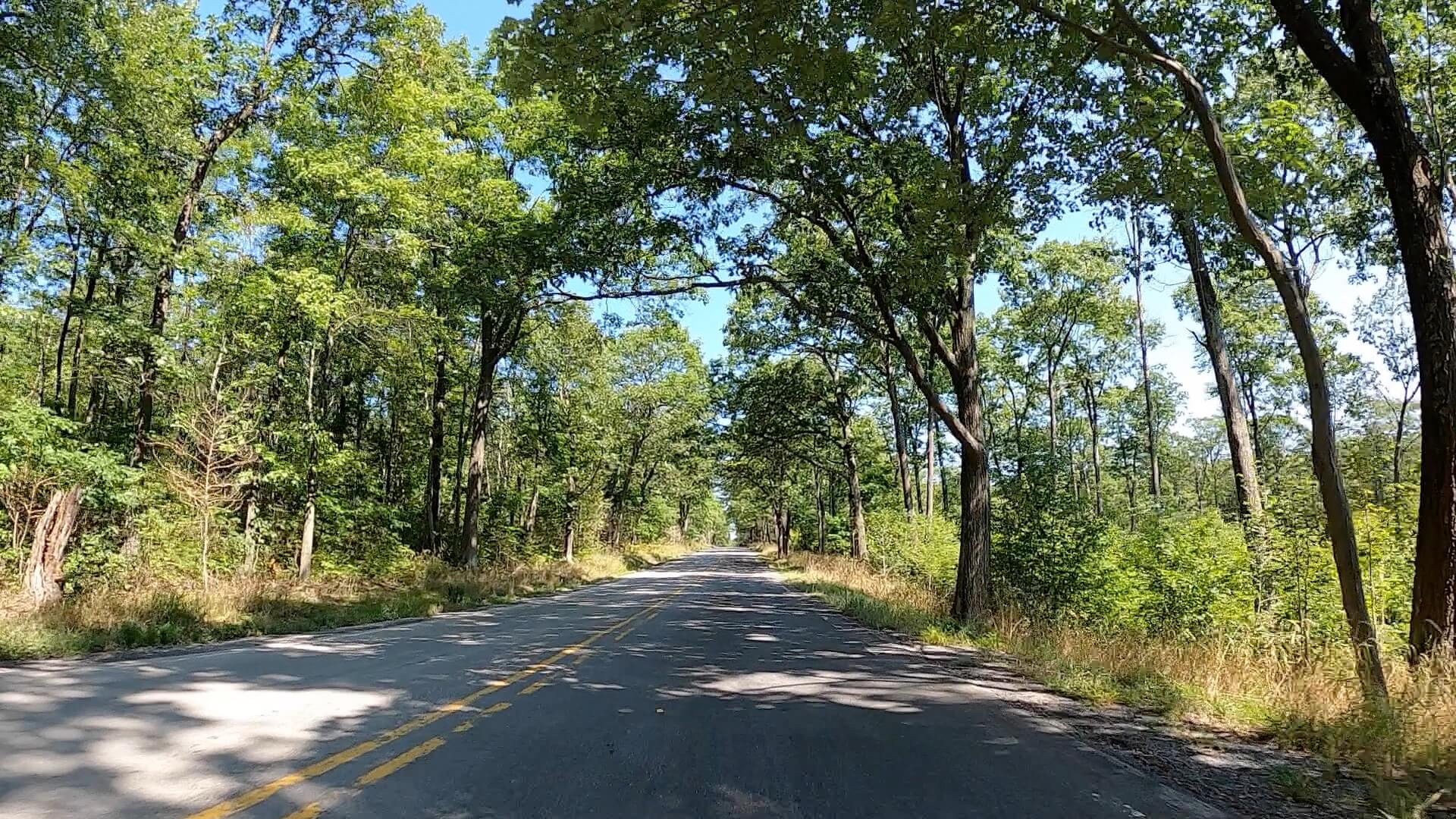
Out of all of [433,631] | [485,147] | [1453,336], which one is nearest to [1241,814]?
[1453,336]

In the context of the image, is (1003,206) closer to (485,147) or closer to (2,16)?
(2,16)

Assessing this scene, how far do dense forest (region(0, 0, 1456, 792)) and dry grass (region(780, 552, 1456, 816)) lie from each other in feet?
1.18

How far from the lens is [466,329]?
A: 25906 millimetres

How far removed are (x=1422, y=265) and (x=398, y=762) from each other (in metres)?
8.37

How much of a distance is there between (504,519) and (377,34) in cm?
2157

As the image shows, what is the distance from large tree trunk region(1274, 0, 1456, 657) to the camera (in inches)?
226

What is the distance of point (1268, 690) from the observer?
688cm

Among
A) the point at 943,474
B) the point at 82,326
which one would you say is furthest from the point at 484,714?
the point at 943,474

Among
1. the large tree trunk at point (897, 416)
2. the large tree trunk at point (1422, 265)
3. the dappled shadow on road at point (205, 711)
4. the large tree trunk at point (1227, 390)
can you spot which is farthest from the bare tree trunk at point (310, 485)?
the large tree trunk at point (1422, 265)

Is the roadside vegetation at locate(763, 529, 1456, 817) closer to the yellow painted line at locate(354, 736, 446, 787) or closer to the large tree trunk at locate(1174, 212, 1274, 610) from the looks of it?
the large tree trunk at locate(1174, 212, 1274, 610)

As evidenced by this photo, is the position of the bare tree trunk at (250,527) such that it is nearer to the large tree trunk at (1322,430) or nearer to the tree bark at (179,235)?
the tree bark at (179,235)

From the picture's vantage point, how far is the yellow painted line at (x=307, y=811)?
12.5ft

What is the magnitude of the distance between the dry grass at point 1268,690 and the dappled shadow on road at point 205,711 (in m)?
6.42

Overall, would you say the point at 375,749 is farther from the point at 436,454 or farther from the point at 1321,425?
the point at 436,454
